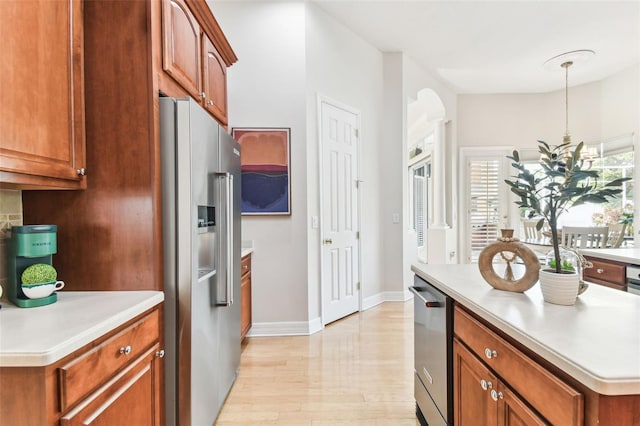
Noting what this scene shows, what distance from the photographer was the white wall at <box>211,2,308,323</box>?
3.27 m

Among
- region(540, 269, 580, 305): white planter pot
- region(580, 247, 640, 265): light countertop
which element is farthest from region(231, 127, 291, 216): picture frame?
region(580, 247, 640, 265): light countertop

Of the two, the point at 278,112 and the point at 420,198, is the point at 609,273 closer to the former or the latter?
the point at 278,112

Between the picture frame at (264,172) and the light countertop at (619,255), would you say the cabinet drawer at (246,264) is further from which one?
the light countertop at (619,255)

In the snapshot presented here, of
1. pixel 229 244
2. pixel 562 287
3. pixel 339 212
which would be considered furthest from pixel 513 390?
pixel 339 212

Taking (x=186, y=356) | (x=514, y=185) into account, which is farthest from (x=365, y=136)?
(x=186, y=356)

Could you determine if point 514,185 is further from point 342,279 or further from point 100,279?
point 342,279

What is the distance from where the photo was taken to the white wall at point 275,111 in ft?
10.7

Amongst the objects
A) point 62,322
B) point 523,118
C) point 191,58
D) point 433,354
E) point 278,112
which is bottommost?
point 433,354

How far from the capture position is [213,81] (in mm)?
2293

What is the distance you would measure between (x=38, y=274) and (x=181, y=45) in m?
1.25

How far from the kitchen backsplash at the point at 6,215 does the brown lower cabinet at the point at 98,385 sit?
632mm

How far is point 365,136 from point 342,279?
1.79 meters

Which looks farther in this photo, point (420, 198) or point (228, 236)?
point (420, 198)

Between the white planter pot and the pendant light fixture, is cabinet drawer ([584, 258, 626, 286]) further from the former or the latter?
the pendant light fixture
